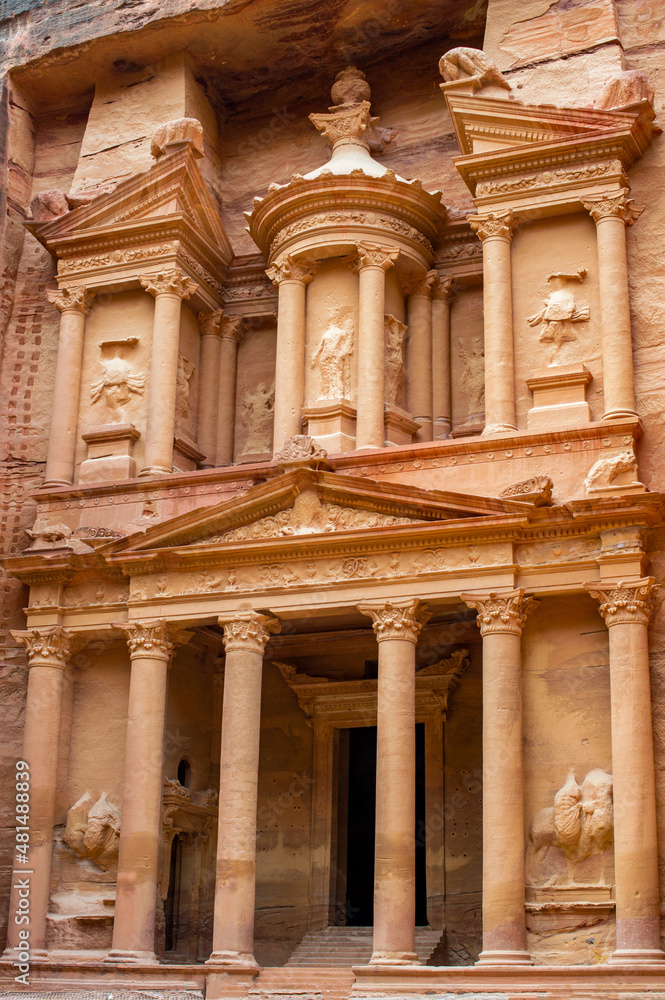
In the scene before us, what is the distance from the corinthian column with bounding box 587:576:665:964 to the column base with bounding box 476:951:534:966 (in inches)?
41.5

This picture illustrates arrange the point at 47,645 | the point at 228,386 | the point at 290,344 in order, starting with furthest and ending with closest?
the point at 228,386, the point at 290,344, the point at 47,645

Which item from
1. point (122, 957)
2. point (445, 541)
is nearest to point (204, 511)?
point (445, 541)

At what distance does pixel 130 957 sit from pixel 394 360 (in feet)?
29.6

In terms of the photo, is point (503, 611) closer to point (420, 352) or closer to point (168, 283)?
point (420, 352)

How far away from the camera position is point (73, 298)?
2152 centimetres

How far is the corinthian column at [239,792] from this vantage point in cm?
1675

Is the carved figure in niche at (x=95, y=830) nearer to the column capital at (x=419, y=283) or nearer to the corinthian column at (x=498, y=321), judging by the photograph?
the corinthian column at (x=498, y=321)

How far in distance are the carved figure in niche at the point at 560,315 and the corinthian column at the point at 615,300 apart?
42 cm

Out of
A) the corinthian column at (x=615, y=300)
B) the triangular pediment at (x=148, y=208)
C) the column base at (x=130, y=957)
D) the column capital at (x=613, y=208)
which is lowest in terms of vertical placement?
the column base at (x=130, y=957)

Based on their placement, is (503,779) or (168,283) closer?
(503,779)

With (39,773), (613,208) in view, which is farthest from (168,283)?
(39,773)

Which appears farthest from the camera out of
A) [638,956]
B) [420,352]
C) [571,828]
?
[420,352]

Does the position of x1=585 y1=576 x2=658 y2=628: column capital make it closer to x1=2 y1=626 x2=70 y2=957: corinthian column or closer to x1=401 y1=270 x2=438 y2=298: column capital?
x1=401 y1=270 x2=438 y2=298: column capital

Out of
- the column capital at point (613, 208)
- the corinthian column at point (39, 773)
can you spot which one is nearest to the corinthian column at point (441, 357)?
the column capital at point (613, 208)
